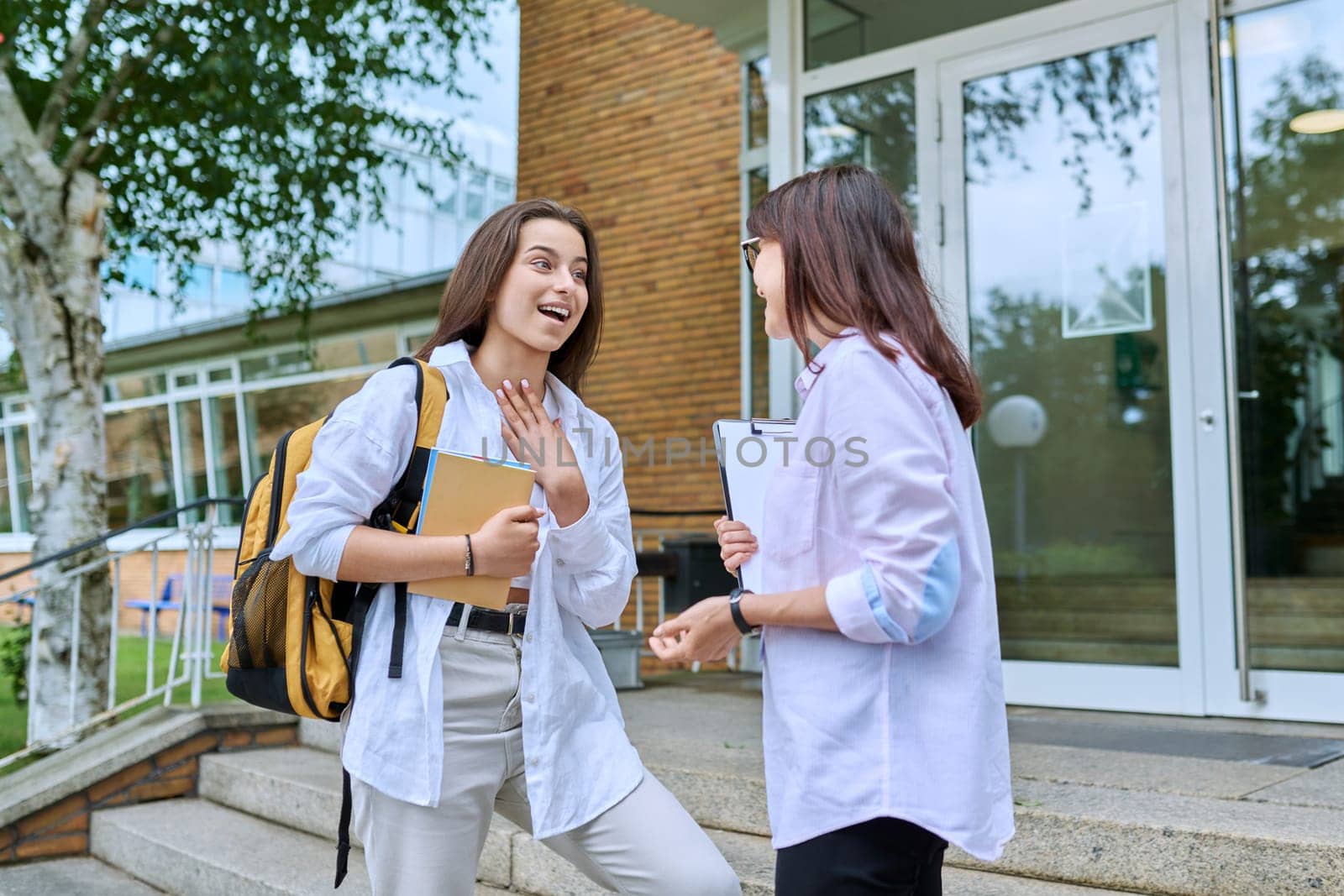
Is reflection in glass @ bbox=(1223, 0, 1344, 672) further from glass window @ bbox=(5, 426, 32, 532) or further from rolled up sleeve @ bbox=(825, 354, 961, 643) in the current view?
glass window @ bbox=(5, 426, 32, 532)

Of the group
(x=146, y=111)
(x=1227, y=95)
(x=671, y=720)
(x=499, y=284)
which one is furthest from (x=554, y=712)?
(x=146, y=111)

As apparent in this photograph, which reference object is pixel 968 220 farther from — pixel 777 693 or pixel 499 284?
pixel 777 693

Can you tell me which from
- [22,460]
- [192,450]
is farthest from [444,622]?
[22,460]

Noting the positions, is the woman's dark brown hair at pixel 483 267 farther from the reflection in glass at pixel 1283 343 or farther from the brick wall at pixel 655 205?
the brick wall at pixel 655 205

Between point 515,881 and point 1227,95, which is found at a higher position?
point 1227,95

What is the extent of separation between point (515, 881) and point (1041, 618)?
109 inches

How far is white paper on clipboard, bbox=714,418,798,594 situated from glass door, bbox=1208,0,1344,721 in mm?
3523

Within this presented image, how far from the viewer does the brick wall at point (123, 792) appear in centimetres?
496

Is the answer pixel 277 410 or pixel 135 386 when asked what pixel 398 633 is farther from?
pixel 135 386

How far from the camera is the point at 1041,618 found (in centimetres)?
527

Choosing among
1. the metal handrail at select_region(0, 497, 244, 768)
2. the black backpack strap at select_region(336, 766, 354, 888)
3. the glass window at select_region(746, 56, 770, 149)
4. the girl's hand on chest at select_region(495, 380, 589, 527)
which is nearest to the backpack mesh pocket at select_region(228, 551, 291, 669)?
the black backpack strap at select_region(336, 766, 354, 888)

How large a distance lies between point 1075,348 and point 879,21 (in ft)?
6.12

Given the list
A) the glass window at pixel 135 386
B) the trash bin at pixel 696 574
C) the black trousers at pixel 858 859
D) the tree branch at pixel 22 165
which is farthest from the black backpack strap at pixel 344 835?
the glass window at pixel 135 386

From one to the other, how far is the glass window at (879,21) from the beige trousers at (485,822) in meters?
4.45
